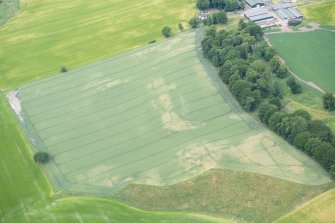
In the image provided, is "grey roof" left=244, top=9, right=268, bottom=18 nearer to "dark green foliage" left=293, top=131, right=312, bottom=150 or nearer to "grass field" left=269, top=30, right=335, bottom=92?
"grass field" left=269, top=30, right=335, bottom=92

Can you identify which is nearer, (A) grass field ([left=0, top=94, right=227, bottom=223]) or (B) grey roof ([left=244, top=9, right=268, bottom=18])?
(A) grass field ([left=0, top=94, right=227, bottom=223])

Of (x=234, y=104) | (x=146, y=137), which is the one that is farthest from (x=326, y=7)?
(x=146, y=137)

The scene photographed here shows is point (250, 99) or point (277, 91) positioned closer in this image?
point (250, 99)

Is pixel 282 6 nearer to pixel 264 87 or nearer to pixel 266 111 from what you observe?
pixel 264 87

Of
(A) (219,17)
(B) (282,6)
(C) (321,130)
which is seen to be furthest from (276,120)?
(B) (282,6)

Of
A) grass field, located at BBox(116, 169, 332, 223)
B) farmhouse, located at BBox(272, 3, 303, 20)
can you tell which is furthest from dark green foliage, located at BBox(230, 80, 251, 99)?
farmhouse, located at BBox(272, 3, 303, 20)

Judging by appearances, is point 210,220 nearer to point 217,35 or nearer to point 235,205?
point 235,205

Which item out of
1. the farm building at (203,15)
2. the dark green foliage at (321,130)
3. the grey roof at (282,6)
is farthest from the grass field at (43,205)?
the grey roof at (282,6)
